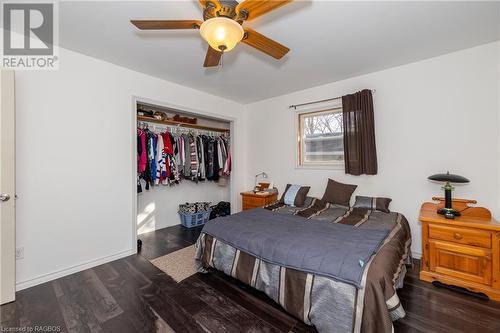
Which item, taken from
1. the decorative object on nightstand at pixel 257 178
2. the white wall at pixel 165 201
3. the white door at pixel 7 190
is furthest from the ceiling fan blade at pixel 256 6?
the white wall at pixel 165 201

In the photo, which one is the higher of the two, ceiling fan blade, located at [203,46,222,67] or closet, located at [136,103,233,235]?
ceiling fan blade, located at [203,46,222,67]

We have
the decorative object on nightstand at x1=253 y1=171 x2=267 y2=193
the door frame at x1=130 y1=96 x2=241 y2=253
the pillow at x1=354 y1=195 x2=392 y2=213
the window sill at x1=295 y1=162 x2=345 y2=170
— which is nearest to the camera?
the pillow at x1=354 y1=195 x2=392 y2=213

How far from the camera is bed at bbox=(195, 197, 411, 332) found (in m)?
1.33

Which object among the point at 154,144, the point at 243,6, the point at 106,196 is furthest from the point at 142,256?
the point at 243,6

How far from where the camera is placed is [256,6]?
134 cm

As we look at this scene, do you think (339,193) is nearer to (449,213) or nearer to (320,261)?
(449,213)

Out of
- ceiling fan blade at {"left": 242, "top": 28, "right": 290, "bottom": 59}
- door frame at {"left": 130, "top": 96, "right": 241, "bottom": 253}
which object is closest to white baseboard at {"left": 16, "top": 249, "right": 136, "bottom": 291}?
door frame at {"left": 130, "top": 96, "right": 241, "bottom": 253}

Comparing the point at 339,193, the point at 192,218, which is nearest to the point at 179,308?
the point at 192,218

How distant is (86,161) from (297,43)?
2.77 m

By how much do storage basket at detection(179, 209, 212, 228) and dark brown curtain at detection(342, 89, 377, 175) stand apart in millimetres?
2738

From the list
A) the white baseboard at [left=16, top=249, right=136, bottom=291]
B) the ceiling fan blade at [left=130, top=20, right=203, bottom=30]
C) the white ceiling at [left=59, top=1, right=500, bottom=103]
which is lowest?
the white baseboard at [left=16, top=249, right=136, bottom=291]

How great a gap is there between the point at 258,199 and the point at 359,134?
1.87 metres

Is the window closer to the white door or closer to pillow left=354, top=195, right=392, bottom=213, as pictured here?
pillow left=354, top=195, right=392, bottom=213

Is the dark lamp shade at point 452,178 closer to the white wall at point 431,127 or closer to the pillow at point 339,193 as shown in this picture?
the white wall at point 431,127
